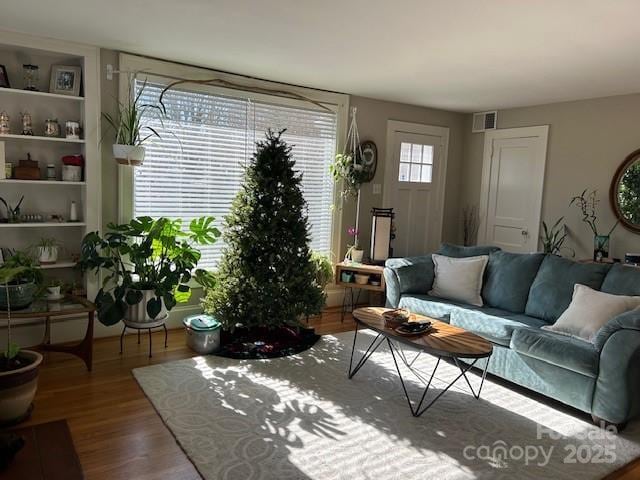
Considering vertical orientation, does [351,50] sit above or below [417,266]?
above

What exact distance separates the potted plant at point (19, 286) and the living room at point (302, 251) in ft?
0.07

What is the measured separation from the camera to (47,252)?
3.68 metres

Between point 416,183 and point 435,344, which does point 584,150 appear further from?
point 435,344

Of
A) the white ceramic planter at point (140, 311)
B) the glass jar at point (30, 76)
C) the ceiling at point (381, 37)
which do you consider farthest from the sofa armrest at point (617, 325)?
the glass jar at point (30, 76)

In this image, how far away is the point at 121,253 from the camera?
366 centimetres

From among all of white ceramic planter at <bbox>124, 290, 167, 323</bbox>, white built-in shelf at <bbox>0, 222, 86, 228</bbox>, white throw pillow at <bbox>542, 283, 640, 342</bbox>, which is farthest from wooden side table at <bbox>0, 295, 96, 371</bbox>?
white throw pillow at <bbox>542, 283, 640, 342</bbox>

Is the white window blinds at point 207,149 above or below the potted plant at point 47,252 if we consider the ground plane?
above

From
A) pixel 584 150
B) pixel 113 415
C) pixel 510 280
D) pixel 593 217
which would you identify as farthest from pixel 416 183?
pixel 113 415

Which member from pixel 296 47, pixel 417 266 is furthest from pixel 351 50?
pixel 417 266

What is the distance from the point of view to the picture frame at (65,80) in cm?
370

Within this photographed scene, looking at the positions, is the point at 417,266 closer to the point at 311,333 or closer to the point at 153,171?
the point at 311,333

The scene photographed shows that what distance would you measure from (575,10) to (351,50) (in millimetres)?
1512

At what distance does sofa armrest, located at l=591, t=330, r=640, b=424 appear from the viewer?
269 centimetres

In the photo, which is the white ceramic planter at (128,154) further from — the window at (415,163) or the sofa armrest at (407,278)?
the window at (415,163)
